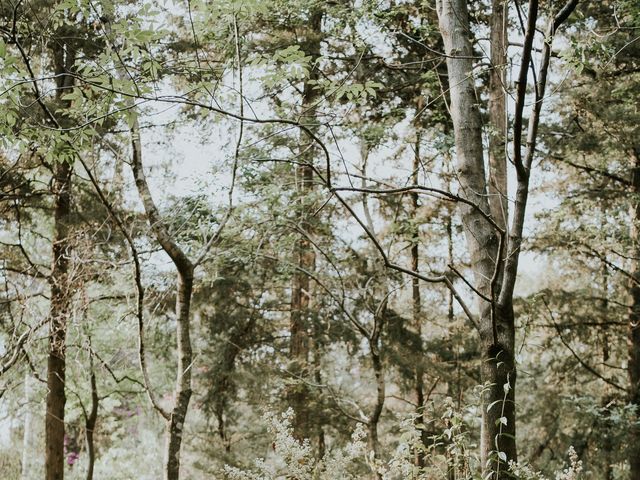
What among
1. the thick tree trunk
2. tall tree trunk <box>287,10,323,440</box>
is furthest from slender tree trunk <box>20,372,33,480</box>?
tall tree trunk <box>287,10,323,440</box>

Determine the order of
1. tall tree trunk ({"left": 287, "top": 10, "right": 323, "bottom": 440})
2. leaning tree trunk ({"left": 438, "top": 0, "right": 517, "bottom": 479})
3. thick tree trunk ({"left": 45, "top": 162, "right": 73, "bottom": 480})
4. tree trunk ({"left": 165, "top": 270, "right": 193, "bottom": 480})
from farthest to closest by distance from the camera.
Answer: tall tree trunk ({"left": 287, "top": 10, "right": 323, "bottom": 440})
thick tree trunk ({"left": 45, "top": 162, "right": 73, "bottom": 480})
tree trunk ({"left": 165, "top": 270, "right": 193, "bottom": 480})
leaning tree trunk ({"left": 438, "top": 0, "right": 517, "bottom": 479})

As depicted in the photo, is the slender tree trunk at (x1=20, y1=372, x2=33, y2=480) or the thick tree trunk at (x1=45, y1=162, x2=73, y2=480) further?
the slender tree trunk at (x1=20, y1=372, x2=33, y2=480)

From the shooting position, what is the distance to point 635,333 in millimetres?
9000

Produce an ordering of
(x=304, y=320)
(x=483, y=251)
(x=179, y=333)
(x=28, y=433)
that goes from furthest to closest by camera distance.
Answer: (x=28, y=433), (x=304, y=320), (x=179, y=333), (x=483, y=251)

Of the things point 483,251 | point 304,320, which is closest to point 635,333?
point 304,320

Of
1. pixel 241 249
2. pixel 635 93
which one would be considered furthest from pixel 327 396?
pixel 635 93

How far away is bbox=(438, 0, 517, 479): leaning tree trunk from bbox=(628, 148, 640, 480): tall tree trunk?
17.6 ft

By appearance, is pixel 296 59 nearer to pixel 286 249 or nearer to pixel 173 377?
pixel 286 249

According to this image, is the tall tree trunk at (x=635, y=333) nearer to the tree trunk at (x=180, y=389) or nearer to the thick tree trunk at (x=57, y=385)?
the tree trunk at (x=180, y=389)

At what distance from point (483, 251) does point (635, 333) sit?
728 cm

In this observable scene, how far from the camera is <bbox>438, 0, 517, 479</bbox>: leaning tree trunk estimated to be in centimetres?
274

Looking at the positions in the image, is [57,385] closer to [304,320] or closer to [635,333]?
[304,320]

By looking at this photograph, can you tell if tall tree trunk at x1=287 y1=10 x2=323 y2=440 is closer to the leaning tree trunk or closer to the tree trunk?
the tree trunk

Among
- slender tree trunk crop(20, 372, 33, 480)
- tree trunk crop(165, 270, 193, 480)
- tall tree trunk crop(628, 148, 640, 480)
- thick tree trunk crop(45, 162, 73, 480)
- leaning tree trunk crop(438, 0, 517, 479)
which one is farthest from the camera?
slender tree trunk crop(20, 372, 33, 480)
